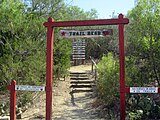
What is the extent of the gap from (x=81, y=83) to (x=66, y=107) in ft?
13.8

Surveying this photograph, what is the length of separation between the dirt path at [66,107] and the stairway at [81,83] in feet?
1.17

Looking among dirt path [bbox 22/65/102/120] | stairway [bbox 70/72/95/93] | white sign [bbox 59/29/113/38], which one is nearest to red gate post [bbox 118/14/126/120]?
white sign [bbox 59/29/113/38]

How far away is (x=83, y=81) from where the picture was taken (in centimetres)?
1474

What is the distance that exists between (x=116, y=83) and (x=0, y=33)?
4.76 meters

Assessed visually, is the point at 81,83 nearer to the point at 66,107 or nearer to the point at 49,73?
the point at 66,107

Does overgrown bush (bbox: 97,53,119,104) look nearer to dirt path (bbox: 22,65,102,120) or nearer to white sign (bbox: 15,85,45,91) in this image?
dirt path (bbox: 22,65,102,120)

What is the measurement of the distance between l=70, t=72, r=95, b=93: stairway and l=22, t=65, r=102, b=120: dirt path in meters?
0.36

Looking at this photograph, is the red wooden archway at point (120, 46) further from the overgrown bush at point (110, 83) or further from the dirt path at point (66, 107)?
the overgrown bush at point (110, 83)

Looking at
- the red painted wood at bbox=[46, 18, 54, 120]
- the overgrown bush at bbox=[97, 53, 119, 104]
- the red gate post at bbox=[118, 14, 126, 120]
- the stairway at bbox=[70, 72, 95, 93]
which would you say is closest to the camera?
the red gate post at bbox=[118, 14, 126, 120]

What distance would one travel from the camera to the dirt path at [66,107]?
29.8 feet

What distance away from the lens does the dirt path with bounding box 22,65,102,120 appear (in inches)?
358

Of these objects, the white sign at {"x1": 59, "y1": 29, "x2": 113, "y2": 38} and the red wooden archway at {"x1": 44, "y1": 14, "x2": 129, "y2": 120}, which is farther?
the white sign at {"x1": 59, "y1": 29, "x2": 113, "y2": 38}

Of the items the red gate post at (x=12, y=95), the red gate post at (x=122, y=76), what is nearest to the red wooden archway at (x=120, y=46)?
the red gate post at (x=122, y=76)

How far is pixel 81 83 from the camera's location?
579 inches
